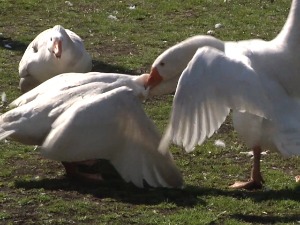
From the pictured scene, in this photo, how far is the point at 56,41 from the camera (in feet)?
32.1

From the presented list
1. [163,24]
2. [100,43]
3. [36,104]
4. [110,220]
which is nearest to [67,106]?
[36,104]

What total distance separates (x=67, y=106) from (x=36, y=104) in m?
0.30

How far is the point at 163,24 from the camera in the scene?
13.2 m

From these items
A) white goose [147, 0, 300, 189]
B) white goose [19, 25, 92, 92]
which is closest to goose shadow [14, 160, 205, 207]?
white goose [147, 0, 300, 189]

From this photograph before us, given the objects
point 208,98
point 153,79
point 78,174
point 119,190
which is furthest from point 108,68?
point 208,98

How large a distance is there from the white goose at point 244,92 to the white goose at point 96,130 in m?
0.49

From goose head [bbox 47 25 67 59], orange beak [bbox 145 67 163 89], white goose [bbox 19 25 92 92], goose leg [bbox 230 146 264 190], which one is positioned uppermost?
orange beak [bbox 145 67 163 89]

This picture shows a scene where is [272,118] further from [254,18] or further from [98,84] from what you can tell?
[254,18]

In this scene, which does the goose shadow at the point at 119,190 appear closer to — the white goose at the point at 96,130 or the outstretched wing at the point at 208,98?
the white goose at the point at 96,130

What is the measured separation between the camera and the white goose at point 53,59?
9.82 meters

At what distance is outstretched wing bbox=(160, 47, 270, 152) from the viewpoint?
6609 millimetres

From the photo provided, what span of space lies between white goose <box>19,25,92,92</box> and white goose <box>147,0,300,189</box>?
8.25 ft

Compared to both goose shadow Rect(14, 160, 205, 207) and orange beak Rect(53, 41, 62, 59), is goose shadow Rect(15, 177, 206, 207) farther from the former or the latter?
orange beak Rect(53, 41, 62, 59)

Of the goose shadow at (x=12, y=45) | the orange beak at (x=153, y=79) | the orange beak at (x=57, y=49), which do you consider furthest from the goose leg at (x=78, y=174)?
the goose shadow at (x=12, y=45)
